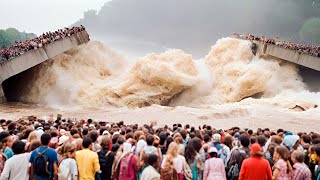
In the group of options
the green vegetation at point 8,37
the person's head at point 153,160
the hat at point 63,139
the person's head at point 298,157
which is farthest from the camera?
the green vegetation at point 8,37

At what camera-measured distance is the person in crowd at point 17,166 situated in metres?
5.82

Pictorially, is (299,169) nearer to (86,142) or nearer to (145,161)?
(145,161)

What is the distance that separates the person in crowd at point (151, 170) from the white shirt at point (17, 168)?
1.79 m

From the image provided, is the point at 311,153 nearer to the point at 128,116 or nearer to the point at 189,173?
the point at 189,173

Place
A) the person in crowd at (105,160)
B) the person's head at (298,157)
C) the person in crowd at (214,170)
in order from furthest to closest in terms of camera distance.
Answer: the person in crowd at (105,160)
the person in crowd at (214,170)
the person's head at (298,157)

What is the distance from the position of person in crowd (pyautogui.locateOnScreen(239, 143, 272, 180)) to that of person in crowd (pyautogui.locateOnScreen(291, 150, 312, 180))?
0.45m

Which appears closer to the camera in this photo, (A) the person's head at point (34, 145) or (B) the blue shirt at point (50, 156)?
(B) the blue shirt at point (50, 156)

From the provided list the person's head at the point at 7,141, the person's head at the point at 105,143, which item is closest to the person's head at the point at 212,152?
the person's head at the point at 105,143

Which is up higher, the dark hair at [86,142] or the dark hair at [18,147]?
the dark hair at [86,142]

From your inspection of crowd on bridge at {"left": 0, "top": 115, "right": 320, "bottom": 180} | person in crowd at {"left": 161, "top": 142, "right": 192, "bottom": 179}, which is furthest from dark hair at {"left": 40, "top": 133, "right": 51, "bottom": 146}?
person in crowd at {"left": 161, "top": 142, "right": 192, "bottom": 179}

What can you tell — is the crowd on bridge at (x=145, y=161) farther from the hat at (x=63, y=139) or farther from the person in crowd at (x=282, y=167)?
the hat at (x=63, y=139)

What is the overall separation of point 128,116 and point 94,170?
1554 cm

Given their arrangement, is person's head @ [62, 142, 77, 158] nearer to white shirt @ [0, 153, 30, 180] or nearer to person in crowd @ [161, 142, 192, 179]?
white shirt @ [0, 153, 30, 180]

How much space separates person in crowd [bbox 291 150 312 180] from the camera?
5953mm
